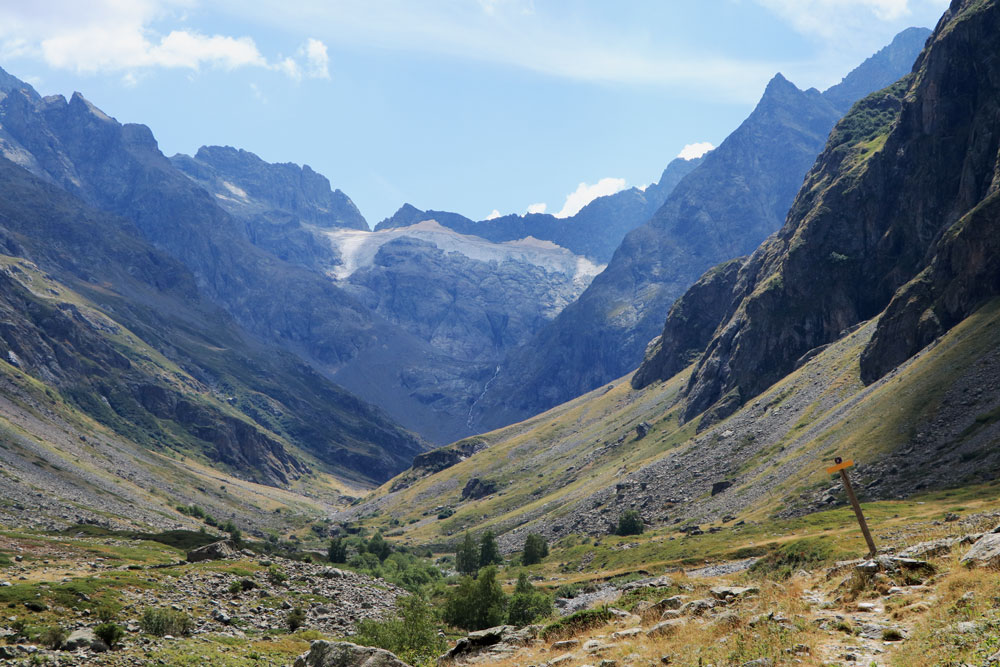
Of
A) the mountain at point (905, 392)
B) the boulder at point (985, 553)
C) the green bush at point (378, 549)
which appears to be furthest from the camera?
the green bush at point (378, 549)

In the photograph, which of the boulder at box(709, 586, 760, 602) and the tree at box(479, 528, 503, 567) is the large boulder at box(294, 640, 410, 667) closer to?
the boulder at box(709, 586, 760, 602)

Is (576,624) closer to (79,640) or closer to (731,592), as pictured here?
(731,592)

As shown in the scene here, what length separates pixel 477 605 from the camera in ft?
219

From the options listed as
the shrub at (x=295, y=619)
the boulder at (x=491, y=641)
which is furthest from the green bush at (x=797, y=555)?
the boulder at (x=491, y=641)

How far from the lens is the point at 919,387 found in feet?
411

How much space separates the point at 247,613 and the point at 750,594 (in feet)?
142

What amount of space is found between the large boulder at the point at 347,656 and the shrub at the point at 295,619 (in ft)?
97.8

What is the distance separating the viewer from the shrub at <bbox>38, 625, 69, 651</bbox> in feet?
132

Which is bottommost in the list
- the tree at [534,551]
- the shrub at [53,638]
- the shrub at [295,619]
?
the tree at [534,551]

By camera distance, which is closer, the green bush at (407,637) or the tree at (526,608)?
the green bush at (407,637)

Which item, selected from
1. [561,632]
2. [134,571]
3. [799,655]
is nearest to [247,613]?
[134,571]

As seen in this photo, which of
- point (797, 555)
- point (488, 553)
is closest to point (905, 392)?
point (797, 555)

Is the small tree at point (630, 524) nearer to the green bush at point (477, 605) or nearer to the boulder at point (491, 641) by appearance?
the green bush at point (477, 605)

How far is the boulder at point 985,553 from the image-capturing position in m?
26.0
